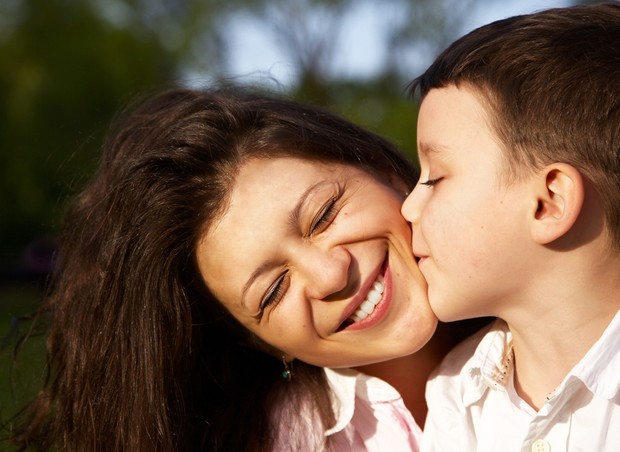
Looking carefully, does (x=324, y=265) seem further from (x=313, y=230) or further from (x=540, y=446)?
(x=540, y=446)

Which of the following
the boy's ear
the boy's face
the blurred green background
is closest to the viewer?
the boy's ear

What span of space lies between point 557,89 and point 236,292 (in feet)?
3.63

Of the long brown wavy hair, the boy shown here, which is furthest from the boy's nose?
the long brown wavy hair

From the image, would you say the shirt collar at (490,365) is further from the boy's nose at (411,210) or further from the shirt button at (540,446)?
the boy's nose at (411,210)

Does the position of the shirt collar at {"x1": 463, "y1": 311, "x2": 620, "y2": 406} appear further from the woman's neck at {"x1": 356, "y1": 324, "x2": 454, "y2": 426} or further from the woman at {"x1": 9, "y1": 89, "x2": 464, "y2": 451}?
the woman's neck at {"x1": 356, "y1": 324, "x2": 454, "y2": 426}

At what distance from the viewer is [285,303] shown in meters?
2.45

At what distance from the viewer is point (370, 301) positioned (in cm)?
244

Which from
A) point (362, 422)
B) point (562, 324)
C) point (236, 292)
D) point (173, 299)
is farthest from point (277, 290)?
point (562, 324)

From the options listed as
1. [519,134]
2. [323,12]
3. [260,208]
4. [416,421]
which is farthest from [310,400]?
[323,12]

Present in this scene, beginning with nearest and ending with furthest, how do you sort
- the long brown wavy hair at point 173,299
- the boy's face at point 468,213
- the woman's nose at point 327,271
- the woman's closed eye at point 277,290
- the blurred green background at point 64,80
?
the boy's face at point 468,213 < the woman's nose at point 327,271 < the woman's closed eye at point 277,290 < the long brown wavy hair at point 173,299 < the blurred green background at point 64,80

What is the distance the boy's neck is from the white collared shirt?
2.4 inches

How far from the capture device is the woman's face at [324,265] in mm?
2424

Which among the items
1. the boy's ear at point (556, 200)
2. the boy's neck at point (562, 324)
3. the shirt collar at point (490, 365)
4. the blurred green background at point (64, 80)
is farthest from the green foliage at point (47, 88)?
the boy's ear at point (556, 200)

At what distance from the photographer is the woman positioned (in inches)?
96.1
